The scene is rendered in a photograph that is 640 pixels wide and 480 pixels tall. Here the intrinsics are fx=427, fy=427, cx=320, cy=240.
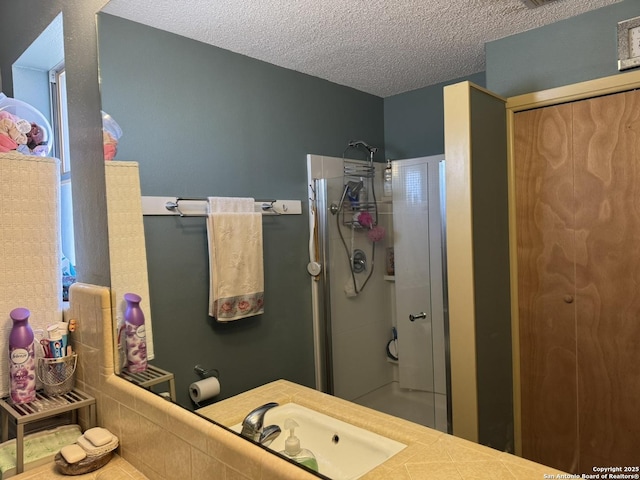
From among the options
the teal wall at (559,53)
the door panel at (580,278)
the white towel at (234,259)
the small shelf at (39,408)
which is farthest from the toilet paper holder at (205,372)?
the teal wall at (559,53)

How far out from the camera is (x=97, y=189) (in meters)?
1.24

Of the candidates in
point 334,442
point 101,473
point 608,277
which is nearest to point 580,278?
point 608,277

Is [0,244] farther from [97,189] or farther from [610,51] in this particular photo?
[610,51]

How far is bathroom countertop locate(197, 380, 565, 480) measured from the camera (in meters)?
0.67

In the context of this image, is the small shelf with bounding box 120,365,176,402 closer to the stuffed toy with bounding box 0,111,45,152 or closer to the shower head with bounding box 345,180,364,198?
the shower head with bounding box 345,180,364,198

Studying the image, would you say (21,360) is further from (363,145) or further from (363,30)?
(363,30)

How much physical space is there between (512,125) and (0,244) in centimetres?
140

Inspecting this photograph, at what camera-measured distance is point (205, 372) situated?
3.35ft

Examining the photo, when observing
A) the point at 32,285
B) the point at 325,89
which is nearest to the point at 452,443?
the point at 325,89

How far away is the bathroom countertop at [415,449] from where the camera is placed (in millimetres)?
666

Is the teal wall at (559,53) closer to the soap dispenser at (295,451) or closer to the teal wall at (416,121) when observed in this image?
the teal wall at (416,121)

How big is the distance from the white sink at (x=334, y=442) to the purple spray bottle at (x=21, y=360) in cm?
72

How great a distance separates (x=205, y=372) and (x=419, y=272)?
23.2 inches

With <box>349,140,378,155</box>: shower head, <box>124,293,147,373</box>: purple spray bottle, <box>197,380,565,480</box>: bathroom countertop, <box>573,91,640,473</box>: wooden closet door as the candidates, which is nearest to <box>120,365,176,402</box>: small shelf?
<box>124,293,147,373</box>: purple spray bottle
